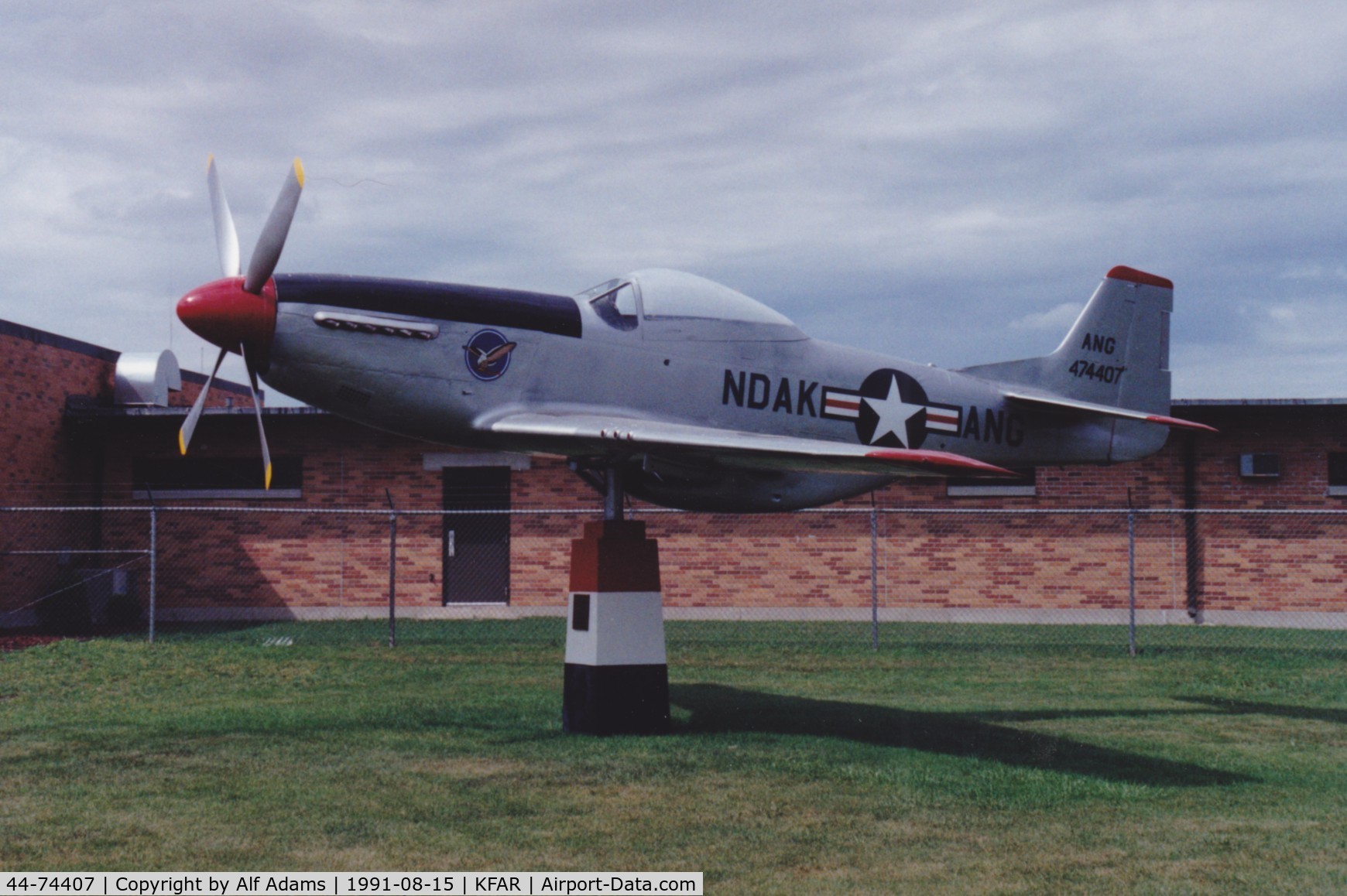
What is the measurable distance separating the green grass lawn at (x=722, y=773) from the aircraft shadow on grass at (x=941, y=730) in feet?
0.14

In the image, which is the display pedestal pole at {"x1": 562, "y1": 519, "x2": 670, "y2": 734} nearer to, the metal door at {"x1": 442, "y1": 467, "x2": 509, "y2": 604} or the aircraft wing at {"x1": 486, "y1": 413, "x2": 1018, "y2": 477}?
the aircraft wing at {"x1": 486, "y1": 413, "x2": 1018, "y2": 477}

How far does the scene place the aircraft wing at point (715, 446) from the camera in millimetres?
7871

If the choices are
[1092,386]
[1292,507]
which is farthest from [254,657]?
[1292,507]

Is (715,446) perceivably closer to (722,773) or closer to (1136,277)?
(722,773)

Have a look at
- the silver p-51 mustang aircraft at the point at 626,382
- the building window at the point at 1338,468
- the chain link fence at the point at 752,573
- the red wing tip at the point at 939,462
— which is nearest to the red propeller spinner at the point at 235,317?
the silver p-51 mustang aircraft at the point at 626,382

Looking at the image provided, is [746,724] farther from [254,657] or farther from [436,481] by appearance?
[436,481]

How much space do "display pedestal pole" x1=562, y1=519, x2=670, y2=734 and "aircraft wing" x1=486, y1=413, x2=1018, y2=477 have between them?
90 cm

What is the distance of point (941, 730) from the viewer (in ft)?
31.1

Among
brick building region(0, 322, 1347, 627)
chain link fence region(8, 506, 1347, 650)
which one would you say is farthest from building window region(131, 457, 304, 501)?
chain link fence region(8, 506, 1347, 650)

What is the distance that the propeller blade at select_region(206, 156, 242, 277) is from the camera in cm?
959

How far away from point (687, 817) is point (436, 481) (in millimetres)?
15472

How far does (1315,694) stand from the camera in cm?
1162

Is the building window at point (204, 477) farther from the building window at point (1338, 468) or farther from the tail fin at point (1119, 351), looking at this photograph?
the building window at point (1338, 468)

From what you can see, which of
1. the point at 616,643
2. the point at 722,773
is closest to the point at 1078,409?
the point at 616,643
